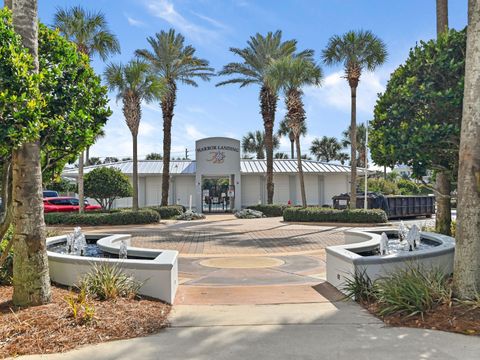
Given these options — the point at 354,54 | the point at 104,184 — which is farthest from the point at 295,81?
the point at 104,184

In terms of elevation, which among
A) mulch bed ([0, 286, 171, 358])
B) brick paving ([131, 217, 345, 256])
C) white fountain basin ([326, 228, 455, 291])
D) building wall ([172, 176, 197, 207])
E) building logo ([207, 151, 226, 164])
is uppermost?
building logo ([207, 151, 226, 164])

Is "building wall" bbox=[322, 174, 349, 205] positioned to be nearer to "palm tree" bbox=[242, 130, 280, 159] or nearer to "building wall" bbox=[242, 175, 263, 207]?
"building wall" bbox=[242, 175, 263, 207]

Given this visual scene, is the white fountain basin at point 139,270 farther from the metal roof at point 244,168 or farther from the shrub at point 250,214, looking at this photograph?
the metal roof at point 244,168

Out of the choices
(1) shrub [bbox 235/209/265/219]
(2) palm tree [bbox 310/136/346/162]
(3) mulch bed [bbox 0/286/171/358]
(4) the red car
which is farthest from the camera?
(2) palm tree [bbox 310/136/346/162]

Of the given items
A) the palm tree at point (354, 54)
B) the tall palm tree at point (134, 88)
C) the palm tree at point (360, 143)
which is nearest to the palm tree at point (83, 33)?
the tall palm tree at point (134, 88)

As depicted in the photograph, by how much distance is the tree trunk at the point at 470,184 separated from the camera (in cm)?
625

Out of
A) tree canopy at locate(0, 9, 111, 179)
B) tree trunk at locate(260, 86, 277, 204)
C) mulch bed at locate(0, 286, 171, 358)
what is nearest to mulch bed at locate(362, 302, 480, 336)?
mulch bed at locate(0, 286, 171, 358)

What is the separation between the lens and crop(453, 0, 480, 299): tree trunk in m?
6.25

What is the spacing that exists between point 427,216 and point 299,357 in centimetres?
2918

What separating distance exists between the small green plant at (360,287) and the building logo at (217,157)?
27.0 m

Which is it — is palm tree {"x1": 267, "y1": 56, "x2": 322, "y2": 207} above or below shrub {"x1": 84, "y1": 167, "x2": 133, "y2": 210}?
above

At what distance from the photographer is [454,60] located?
29.4 ft

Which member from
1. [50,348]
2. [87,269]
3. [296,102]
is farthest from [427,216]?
[50,348]

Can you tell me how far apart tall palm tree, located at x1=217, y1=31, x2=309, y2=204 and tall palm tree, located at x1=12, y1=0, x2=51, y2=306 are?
25.9 meters
